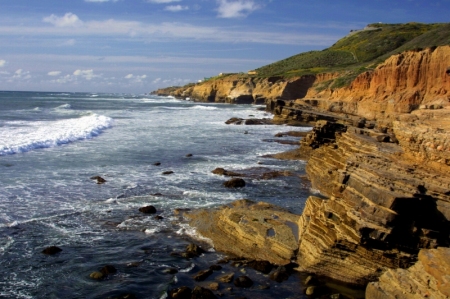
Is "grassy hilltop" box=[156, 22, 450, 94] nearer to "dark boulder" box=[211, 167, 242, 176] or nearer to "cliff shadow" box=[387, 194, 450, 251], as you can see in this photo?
"dark boulder" box=[211, 167, 242, 176]

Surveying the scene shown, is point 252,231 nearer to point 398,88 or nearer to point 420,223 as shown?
point 420,223

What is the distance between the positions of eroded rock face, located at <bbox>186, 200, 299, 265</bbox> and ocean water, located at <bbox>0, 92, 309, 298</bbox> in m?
0.60

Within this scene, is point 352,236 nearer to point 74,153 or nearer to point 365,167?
point 365,167

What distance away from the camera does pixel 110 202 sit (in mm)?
18328

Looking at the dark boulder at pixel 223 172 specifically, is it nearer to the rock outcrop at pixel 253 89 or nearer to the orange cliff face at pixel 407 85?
the orange cliff face at pixel 407 85

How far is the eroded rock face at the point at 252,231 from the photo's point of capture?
13164 mm

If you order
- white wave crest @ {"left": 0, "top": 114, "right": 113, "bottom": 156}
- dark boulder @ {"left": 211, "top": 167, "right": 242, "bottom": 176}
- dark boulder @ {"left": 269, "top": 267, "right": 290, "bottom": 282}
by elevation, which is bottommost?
dark boulder @ {"left": 269, "top": 267, "right": 290, "bottom": 282}

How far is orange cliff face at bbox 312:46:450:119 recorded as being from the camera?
3500cm

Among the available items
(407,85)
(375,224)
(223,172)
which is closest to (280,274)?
(375,224)

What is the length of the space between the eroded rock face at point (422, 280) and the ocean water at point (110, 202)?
2227 mm

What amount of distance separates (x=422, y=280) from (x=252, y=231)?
5.90 meters

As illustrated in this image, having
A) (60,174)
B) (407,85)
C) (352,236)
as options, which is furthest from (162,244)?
(407,85)

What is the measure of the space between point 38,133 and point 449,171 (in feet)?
111

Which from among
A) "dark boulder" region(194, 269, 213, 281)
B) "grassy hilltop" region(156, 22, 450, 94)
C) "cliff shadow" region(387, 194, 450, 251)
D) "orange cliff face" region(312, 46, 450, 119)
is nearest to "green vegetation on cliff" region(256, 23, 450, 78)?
"grassy hilltop" region(156, 22, 450, 94)
